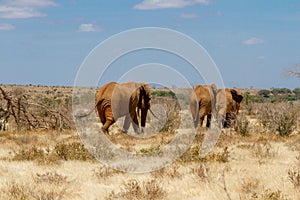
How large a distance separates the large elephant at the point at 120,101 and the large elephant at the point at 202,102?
205 centimetres

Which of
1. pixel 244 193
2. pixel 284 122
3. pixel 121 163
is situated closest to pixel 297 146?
pixel 284 122

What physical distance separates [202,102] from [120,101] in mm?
3415

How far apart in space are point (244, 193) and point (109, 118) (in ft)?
28.9

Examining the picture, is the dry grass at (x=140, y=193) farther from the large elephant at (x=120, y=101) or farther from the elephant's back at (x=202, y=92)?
the elephant's back at (x=202, y=92)

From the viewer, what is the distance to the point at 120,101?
55.4 ft

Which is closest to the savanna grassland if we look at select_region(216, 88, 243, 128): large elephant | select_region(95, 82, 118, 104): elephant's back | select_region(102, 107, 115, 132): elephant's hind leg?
select_region(102, 107, 115, 132): elephant's hind leg

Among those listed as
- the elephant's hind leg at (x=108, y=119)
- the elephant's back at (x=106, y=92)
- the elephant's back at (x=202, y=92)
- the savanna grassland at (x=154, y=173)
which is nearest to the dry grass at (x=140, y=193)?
the savanna grassland at (x=154, y=173)

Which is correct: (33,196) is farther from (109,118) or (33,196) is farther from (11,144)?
(109,118)

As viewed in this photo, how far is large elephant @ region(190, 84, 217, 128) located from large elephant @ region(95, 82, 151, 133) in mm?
2046

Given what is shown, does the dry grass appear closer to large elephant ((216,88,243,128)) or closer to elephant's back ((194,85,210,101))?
large elephant ((216,88,243,128))

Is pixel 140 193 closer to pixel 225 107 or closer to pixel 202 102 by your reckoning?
pixel 202 102

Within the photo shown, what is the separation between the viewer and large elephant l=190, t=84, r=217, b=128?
746 inches

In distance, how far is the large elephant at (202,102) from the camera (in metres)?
18.9

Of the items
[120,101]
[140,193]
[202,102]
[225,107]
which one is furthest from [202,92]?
[140,193]
